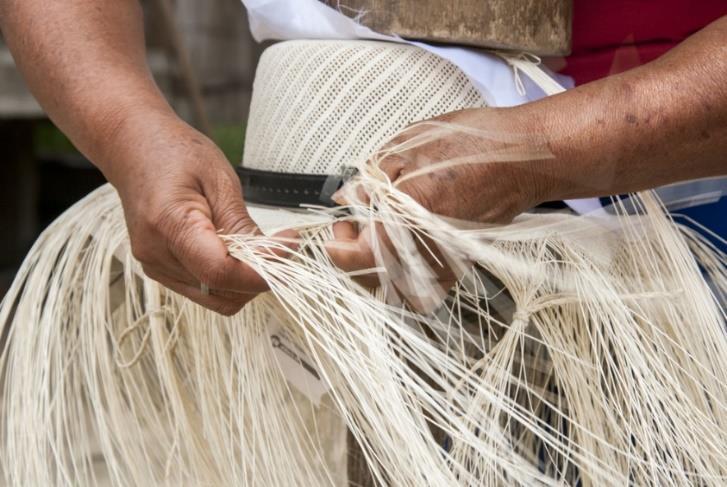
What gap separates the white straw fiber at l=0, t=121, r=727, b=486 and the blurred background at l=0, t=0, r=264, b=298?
1383 millimetres

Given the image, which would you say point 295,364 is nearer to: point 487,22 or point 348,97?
point 348,97

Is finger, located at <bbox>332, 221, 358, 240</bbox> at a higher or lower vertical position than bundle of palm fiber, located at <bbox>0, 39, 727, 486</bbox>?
higher

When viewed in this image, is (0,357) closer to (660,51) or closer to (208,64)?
(660,51)

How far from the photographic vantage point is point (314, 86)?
3.08 feet

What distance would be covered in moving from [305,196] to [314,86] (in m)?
0.11

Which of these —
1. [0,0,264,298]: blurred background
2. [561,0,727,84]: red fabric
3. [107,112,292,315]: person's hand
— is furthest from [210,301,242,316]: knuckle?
[0,0,264,298]: blurred background

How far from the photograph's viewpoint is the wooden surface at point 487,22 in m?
0.89

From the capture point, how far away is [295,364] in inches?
37.4

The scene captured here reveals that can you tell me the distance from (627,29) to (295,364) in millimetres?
444

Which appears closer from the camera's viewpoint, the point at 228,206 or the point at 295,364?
the point at 228,206

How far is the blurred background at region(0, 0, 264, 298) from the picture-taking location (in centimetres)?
319

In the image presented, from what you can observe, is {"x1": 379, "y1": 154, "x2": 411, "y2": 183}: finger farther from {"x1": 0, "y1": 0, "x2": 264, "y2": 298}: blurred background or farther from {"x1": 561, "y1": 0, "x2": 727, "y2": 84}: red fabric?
{"x1": 0, "y1": 0, "x2": 264, "y2": 298}: blurred background

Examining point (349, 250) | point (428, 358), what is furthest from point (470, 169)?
point (428, 358)

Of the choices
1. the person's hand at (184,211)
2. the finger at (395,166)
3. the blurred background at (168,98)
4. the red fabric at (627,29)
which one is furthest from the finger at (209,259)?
the blurred background at (168,98)
